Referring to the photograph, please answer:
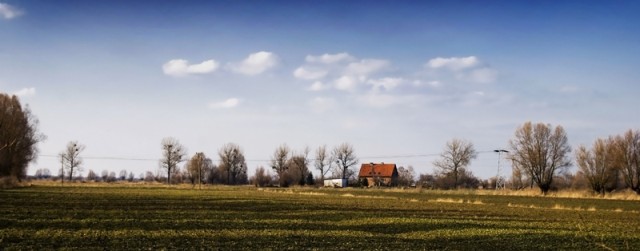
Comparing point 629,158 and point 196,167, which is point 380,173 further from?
point 629,158

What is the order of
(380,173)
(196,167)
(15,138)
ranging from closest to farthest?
1. (15,138)
2. (196,167)
3. (380,173)

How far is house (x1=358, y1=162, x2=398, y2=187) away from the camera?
536ft

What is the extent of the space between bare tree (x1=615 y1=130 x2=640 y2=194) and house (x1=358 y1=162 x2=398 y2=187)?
71925mm

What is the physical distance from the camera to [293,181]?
151 m

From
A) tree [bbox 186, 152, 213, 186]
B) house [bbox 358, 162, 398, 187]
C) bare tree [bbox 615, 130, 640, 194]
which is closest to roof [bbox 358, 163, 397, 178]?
house [bbox 358, 162, 398, 187]

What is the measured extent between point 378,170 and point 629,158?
85.2 meters

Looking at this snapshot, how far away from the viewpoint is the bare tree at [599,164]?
94312 mm

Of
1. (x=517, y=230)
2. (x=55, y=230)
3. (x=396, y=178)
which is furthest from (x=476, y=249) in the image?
(x=396, y=178)

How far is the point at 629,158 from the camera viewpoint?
9388 centimetres

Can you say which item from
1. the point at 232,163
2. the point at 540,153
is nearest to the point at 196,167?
the point at 232,163

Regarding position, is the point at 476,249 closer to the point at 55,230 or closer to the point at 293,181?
the point at 55,230

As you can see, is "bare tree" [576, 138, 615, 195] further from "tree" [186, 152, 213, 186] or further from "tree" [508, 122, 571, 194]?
"tree" [186, 152, 213, 186]

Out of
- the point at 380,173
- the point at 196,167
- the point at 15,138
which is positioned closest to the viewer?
the point at 15,138

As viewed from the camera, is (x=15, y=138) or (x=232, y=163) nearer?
(x=15, y=138)
